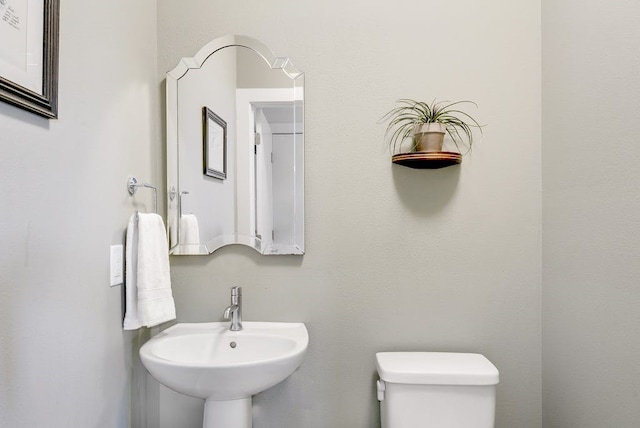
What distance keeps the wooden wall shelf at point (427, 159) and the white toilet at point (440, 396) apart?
30.0 inches

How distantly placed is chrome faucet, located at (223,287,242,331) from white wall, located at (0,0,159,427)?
38 cm

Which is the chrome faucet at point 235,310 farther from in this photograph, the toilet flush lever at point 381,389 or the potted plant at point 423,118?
the potted plant at point 423,118

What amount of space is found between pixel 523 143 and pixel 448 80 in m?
0.40

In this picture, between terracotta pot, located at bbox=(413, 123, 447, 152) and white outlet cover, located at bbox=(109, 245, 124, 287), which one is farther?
terracotta pot, located at bbox=(413, 123, 447, 152)

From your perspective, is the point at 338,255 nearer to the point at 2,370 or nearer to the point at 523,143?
the point at 523,143

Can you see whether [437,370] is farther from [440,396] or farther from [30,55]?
[30,55]

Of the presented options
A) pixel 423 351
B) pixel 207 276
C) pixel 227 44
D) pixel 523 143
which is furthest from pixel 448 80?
pixel 207 276

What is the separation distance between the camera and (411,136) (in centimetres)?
163

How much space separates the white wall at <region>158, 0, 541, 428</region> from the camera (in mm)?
1616

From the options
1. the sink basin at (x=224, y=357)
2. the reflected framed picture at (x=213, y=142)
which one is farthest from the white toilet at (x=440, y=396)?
the reflected framed picture at (x=213, y=142)

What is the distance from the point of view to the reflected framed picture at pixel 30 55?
0.90m

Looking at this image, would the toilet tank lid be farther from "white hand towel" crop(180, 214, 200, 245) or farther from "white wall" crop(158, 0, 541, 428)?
"white hand towel" crop(180, 214, 200, 245)

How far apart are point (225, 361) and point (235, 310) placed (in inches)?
7.7

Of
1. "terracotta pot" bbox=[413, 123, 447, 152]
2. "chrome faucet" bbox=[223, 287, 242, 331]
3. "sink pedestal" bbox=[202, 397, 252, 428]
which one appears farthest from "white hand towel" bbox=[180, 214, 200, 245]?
"terracotta pot" bbox=[413, 123, 447, 152]
